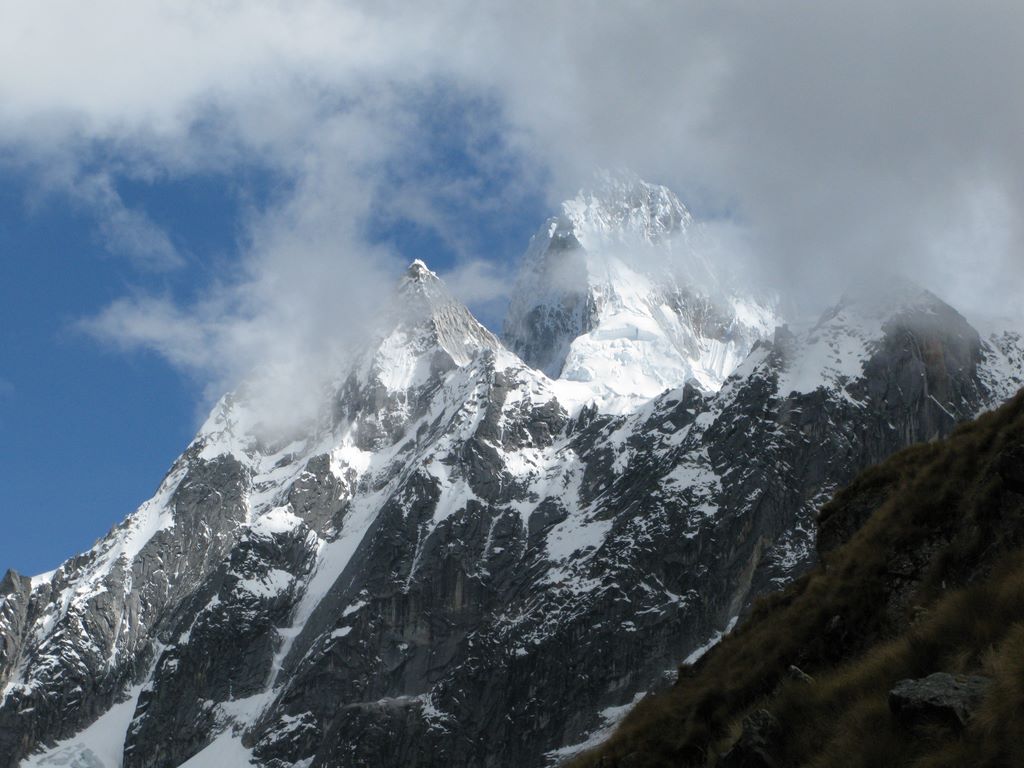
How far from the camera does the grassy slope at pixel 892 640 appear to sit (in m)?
15.6

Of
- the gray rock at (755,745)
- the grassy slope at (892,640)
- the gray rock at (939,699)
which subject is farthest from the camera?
the gray rock at (755,745)

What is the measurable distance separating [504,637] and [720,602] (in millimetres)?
31919

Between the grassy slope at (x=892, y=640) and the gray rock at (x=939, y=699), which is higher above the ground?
the grassy slope at (x=892, y=640)

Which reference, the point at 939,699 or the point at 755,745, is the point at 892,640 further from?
the point at 939,699

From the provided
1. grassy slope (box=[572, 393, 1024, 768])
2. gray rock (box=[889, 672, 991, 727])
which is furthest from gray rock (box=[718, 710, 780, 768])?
gray rock (box=[889, 672, 991, 727])

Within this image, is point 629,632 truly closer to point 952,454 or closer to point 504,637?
point 504,637

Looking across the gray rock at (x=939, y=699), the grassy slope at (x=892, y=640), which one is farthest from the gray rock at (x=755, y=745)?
the gray rock at (x=939, y=699)

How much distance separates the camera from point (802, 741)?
17.7 metres

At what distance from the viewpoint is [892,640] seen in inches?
798

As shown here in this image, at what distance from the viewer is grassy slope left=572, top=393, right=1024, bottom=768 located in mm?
15594

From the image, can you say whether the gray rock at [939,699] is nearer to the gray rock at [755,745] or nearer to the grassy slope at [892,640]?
the grassy slope at [892,640]

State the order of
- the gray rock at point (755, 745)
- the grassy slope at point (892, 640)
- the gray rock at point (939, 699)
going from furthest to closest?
the gray rock at point (755, 745) → the grassy slope at point (892, 640) → the gray rock at point (939, 699)

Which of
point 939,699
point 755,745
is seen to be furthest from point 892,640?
point 939,699

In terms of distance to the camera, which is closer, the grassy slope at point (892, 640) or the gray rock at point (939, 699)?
the gray rock at point (939, 699)
